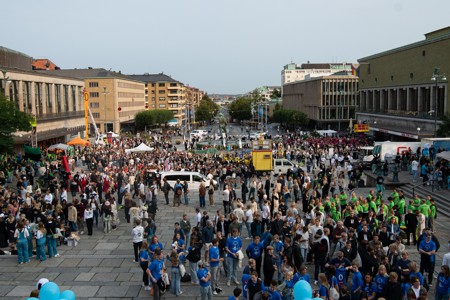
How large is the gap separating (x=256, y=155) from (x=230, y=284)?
21.4 meters

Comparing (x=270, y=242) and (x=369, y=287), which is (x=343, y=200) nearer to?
(x=270, y=242)

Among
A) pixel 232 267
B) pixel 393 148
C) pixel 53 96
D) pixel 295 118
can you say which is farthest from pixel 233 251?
pixel 295 118

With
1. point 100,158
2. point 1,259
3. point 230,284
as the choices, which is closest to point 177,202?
point 1,259

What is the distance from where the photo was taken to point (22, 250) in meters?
14.5

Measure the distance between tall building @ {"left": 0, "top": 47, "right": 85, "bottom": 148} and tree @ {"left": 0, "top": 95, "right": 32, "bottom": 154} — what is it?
9.23 m

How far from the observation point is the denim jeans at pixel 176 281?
37.8 feet

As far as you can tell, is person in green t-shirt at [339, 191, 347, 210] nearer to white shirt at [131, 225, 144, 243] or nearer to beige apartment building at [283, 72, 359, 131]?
white shirt at [131, 225, 144, 243]

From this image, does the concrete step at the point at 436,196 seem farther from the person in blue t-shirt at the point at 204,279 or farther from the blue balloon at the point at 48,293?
the blue balloon at the point at 48,293

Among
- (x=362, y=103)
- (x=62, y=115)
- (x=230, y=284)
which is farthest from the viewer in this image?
(x=362, y=103)

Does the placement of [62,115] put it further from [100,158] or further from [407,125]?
[407,125]

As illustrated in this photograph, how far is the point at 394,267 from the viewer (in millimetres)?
10602

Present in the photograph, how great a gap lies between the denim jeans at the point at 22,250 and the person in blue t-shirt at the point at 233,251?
21.3 feet

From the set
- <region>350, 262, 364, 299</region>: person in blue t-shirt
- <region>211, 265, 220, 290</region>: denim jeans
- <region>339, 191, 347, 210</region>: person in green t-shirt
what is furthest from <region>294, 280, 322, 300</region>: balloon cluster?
<region>339, 191, 347, 210</region>: person in green t-shirt

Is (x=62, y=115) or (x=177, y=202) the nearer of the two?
(x=177, y=202)
